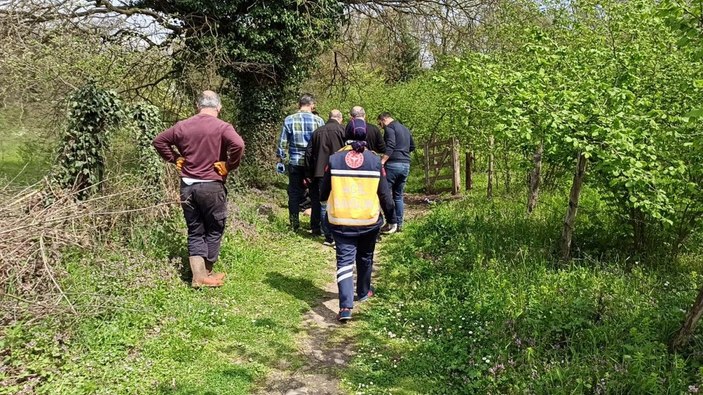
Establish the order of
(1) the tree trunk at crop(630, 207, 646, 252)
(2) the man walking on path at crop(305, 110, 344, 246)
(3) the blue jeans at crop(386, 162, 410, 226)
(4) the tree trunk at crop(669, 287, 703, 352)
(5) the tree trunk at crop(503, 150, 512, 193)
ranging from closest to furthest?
(4) the tree trunk at crop(669, 287, 703, 352)
(1) the tree trunk at crop(630, 207, 646, 252)
(2) the man walking on path at crop(305, 110, 344, 246)
(3) the blue jeans at crop(386, 162, 410, 226)
(5) the tree trunk at crop(503, 150, 512, 193)

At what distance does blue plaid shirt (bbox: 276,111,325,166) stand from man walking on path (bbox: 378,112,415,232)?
120 cm

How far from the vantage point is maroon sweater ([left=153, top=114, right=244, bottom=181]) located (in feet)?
16.8

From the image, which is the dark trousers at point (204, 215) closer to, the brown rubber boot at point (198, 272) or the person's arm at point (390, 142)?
the brown rubber boot at point (198, 272)

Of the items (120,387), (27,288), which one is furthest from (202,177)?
(120,387)

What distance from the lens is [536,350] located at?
148 inches

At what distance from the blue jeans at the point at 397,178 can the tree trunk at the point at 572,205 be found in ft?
10.4

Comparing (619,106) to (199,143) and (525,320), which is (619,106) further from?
(199,143)

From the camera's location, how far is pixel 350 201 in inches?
192

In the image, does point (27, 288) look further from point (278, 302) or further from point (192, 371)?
point (278, 302)

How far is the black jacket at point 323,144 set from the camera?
23.9 ft

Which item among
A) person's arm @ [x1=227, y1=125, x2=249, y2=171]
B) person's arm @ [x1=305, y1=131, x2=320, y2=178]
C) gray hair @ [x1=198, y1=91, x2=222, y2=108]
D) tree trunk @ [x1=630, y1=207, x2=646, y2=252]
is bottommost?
tree trunk @ [x1=630, y1=207, x2=646, y2=252]

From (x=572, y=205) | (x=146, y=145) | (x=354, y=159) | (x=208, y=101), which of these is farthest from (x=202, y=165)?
(x=572, y=205)

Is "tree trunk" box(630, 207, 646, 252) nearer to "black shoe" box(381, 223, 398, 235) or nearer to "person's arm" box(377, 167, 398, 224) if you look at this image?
"person's arm" box(377, 167, 398, 224)

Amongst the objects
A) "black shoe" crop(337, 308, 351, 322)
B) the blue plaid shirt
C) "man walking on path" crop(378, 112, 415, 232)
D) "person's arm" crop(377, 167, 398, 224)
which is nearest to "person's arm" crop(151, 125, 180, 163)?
"person's arm" crop(377, 167, 398, 224)
